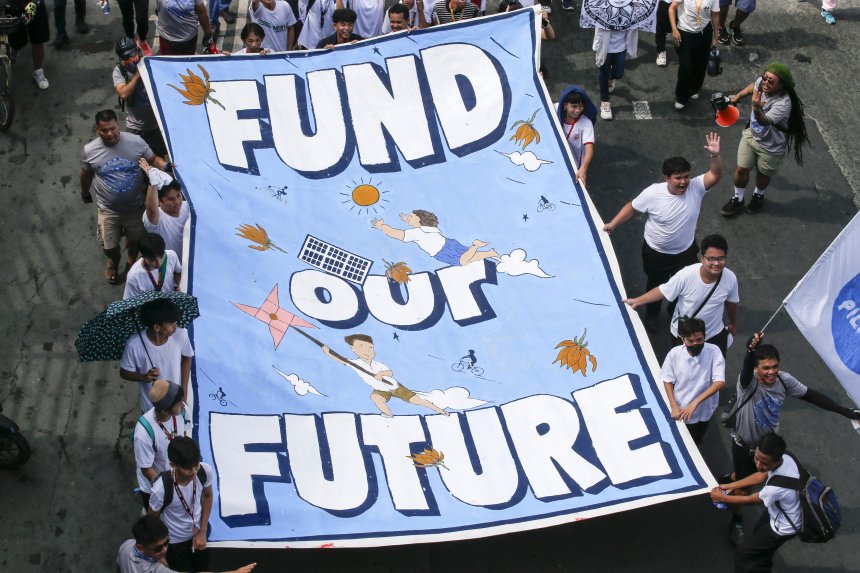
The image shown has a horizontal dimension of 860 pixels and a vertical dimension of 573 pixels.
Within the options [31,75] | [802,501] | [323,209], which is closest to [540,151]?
[323,209]

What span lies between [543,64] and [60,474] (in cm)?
776

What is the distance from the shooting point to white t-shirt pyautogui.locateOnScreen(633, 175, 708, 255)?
33.0ft

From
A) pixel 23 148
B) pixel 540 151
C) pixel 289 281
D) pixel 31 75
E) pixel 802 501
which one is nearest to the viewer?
pixel 802 501

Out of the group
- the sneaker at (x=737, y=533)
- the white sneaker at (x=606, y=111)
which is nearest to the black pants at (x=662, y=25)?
the white sneaker at (x=606, y=111)

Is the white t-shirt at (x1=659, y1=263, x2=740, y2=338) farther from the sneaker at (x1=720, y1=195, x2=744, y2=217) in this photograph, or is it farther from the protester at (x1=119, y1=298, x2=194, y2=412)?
the protester at (x1=119, y1=298, x2=194, y2=412)

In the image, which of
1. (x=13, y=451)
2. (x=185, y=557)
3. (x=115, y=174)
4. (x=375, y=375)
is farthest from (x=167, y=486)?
(x=115, y=174)

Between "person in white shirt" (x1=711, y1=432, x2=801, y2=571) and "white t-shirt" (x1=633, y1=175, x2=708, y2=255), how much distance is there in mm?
2563

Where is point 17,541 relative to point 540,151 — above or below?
below

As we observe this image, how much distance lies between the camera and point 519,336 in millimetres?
9523

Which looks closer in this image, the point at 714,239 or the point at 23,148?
the point at 714,239

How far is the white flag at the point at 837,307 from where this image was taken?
8.52m

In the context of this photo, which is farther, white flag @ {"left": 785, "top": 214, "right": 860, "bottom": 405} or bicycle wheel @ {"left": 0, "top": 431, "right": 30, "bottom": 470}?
bicycle wheel @ {"left": 0, "top": 431, "right": 30, "bottom": 470}

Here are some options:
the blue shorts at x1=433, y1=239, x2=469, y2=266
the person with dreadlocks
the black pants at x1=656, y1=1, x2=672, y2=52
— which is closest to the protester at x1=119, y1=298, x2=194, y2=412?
the blue shorts at x1=433, y1=239, x2=469, y2=266

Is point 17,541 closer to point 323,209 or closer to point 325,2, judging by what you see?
point 323,209
